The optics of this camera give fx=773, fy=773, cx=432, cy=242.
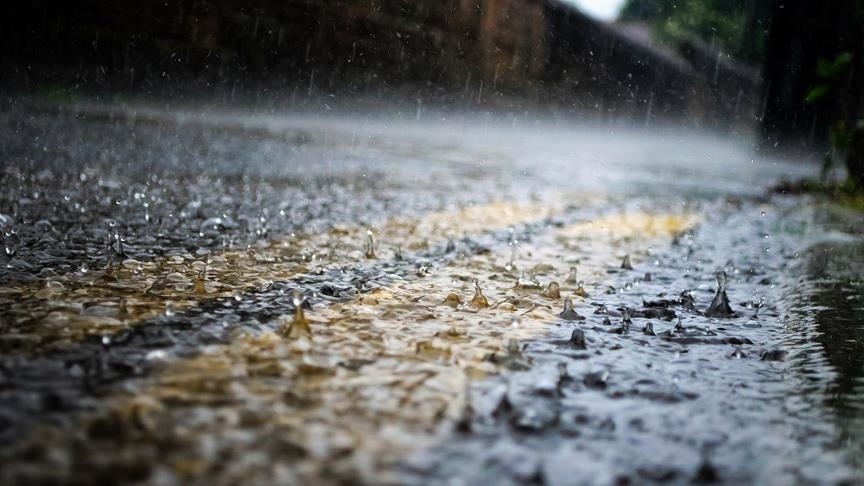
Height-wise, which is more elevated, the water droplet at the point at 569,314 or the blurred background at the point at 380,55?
the blurred background at the point at 380,55

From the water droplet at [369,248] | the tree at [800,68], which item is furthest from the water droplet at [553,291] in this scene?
the tree at [800,68]

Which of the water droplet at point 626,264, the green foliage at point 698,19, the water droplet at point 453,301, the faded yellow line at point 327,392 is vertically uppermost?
the green foliage at point 698,19

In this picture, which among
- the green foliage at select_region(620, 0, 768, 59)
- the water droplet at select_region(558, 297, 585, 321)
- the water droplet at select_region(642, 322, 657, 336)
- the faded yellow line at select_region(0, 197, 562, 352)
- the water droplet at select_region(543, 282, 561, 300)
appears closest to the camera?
the faded yellow line at select_region(0, 197, 562, 352)

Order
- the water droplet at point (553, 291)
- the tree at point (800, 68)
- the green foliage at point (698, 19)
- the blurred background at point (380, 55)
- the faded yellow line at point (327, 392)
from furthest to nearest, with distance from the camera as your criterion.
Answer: the green foliage at point (698, 19), the tree at point (800, 68), the blurred background at point (380, 55), the water droplet at point (553, 291), the faded yellow line at point (327, 392)

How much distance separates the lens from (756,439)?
1.01m

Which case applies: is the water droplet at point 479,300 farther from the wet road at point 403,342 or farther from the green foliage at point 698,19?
the green foliage at point 698,19

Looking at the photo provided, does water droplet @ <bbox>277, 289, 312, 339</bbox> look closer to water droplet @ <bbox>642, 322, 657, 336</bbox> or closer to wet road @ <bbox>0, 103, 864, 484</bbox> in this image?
wet road @ <bbox>0, 103, 864, 484</bbox>

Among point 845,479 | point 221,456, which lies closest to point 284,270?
point 221,456

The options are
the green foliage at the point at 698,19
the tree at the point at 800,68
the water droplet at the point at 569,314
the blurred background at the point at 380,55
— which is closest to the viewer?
the water droplet at the point at 569,314

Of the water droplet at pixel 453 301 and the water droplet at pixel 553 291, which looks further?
the water droplet at pixel 553 291

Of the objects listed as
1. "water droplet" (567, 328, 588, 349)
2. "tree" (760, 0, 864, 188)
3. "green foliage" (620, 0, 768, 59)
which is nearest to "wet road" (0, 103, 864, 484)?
"water droplet" (567, 328, 588, 349)

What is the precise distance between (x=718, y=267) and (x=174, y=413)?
6.14ft

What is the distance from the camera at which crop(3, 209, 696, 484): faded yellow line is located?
87 centimetres

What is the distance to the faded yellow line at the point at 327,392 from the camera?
2.87 feet
